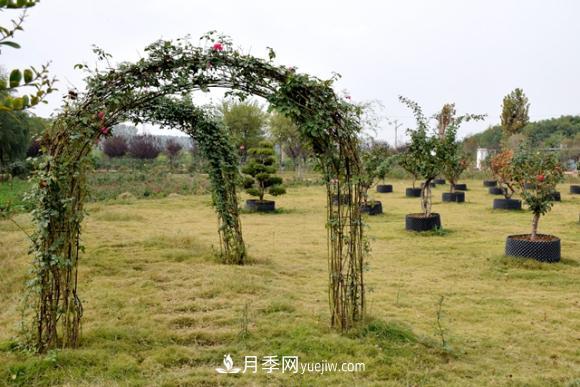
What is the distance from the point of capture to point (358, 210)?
354 centimetres

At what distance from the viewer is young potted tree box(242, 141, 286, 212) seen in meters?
12.1

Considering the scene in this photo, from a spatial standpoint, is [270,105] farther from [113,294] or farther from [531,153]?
[531,153]

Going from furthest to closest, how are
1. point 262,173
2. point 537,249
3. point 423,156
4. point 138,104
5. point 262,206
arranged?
point 262,173 → point 262,206 → point 423,156 → point 537,249 → point 138,104

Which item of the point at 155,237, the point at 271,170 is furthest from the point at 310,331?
the point at 271,170

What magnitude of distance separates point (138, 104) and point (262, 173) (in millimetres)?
8701

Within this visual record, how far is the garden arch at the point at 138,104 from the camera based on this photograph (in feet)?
10.3

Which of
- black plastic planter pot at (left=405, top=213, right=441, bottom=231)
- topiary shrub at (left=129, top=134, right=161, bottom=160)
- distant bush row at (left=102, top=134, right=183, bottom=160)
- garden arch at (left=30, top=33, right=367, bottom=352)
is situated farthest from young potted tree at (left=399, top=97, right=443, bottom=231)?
topiary shrub at (left=129, top=134, right=161, bottom=160)

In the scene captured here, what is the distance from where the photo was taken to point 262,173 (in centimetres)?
1221

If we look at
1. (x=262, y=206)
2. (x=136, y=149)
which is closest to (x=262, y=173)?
(x=262, y=206)

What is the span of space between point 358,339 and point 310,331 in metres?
0.37

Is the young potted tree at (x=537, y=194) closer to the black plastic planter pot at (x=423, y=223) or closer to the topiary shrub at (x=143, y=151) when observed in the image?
the black plastic planter pot at (x=423, y=223)

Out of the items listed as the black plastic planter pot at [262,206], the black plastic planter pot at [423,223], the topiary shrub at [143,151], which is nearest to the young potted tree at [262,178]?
the black plastic planter pot at [262,206]

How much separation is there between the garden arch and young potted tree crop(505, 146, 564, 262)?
346 cm

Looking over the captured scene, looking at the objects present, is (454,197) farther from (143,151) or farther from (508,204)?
(143,151)
